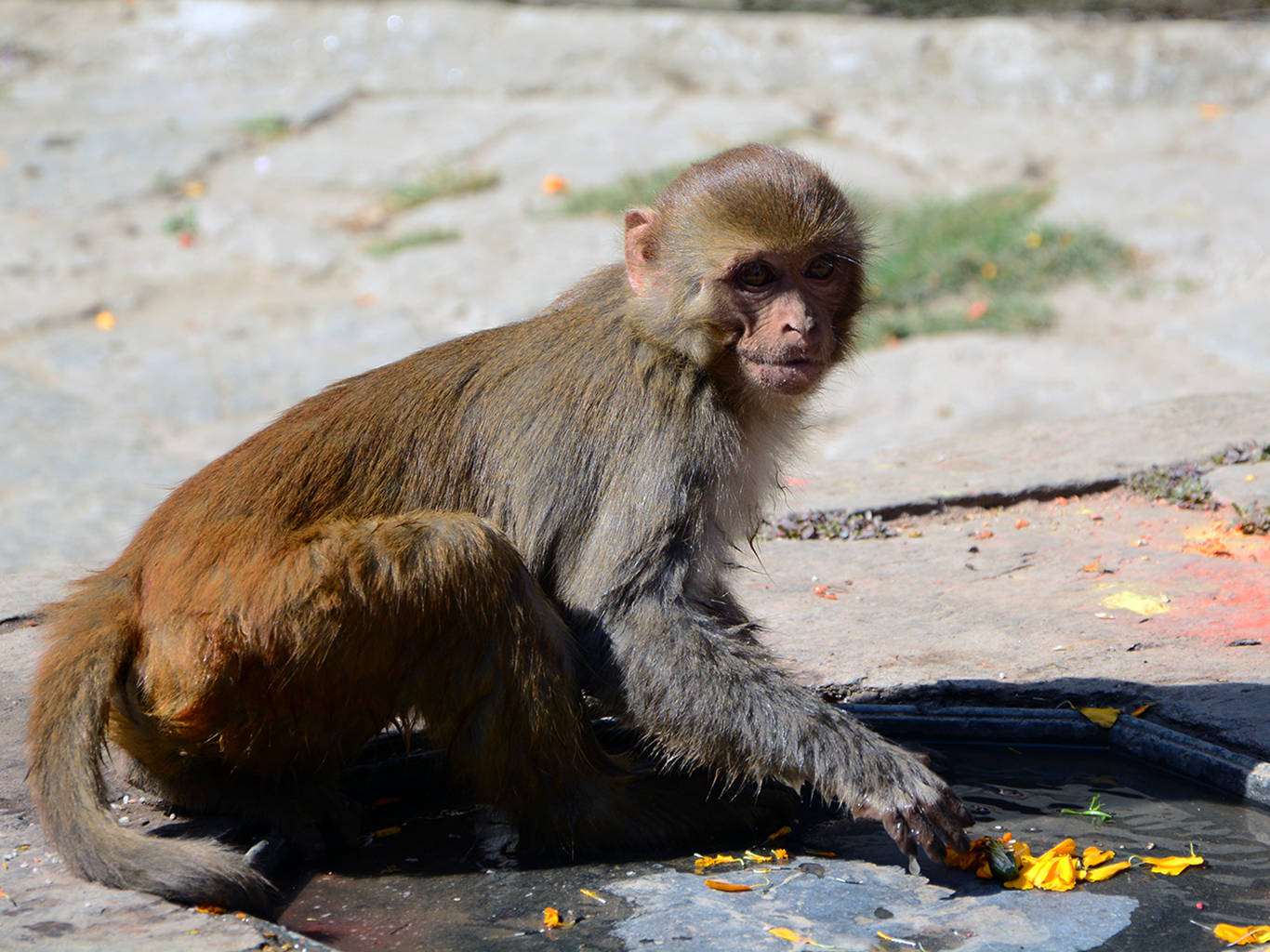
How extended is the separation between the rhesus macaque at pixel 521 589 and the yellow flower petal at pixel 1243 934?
0.61 metres

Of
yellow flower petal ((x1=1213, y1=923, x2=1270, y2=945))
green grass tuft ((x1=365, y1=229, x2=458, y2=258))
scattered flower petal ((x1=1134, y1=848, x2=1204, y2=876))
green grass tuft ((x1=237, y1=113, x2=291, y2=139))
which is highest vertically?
green grass tuft ((x1=237, y1=113, x2=291, y2=139))

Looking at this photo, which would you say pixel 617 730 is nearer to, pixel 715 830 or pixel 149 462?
pixel 715 830

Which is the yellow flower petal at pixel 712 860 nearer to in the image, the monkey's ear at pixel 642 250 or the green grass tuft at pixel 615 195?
the monkey's ear at pixel 642 250

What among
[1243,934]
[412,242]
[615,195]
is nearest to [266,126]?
[412,242]

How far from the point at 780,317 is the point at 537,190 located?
779cm

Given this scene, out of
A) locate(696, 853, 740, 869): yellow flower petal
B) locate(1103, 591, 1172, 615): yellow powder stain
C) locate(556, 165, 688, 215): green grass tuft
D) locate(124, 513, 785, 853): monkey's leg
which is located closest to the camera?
locate(124, 513, 785, 853): monkey's leg

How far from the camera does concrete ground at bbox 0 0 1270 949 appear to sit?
4820mm

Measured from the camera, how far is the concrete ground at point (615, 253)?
4820 mm

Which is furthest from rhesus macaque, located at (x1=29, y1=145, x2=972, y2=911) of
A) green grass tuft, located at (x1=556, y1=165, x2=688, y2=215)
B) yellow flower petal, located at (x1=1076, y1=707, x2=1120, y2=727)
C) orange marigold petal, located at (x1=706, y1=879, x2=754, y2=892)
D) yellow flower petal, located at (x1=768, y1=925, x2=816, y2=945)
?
green grass tuft, located at (x1=556, y1=165, x2=688, y2=215)

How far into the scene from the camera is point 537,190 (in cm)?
1131

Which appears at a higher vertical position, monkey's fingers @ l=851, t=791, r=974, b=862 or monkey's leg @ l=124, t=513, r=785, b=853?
monkey's leg @ l=124, t=513, r=785, b=853

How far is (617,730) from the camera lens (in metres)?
4.34

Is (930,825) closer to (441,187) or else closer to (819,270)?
(819,270)

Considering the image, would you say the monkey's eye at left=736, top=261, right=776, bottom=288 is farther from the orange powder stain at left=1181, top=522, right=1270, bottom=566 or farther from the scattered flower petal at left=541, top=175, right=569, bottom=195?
the scattered flower petal at left=541, top=175, right=569, bottom=195
